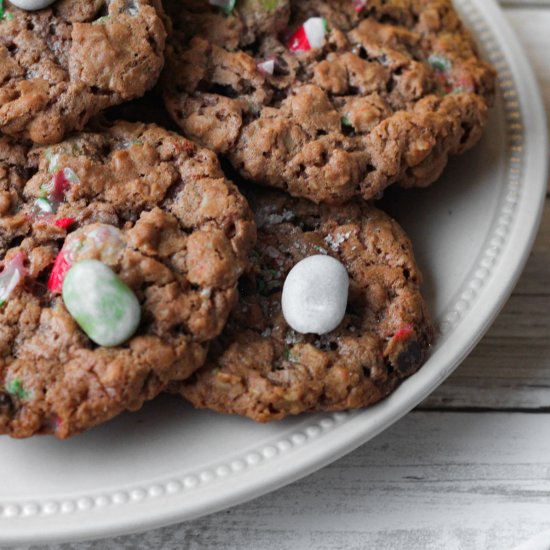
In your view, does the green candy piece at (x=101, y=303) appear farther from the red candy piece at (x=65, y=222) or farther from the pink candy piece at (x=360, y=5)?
the pink candy piece at (x=360, y=5)

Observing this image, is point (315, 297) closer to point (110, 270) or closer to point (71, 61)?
point (110, 270)

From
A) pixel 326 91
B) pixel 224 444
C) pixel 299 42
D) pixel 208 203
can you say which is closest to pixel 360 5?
pixel 299 42

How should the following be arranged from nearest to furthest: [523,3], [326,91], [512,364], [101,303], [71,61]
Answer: [101,303], [71,61], [326,91], [512,364], [523,3]

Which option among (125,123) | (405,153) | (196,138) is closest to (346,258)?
(405,153)

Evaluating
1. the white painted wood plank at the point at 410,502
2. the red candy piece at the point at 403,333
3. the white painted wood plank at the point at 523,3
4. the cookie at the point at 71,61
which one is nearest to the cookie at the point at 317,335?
the red candy piece at the point at 403,333

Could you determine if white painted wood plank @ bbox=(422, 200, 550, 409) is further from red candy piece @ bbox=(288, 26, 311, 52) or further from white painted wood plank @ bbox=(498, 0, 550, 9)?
white painted wood plank @ bbox=(498, 0, 550, 9)

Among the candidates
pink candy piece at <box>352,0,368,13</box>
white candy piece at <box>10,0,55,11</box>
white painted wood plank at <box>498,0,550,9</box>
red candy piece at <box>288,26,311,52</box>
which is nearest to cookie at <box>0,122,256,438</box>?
white candy piece at <box>10,0,55,11</box>

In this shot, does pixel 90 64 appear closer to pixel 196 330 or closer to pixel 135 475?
pixel 196 330
